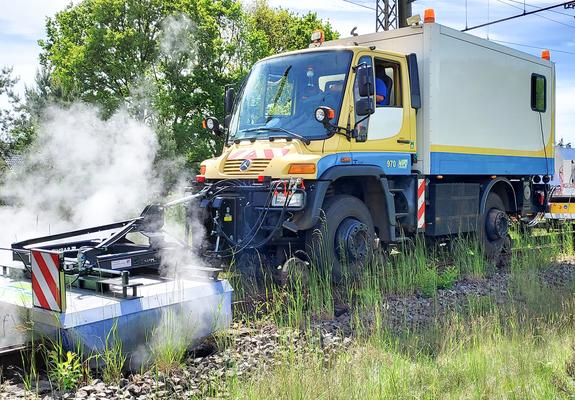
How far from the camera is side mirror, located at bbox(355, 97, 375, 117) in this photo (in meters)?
7.00

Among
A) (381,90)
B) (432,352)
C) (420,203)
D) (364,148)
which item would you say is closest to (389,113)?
(381,90)

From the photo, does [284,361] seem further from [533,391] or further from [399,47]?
[399,47]

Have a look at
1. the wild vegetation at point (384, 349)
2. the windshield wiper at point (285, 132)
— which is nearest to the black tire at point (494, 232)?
the wild vegetation at point (384, 349)

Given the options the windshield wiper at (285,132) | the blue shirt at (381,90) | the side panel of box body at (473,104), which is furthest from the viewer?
the side panel of box body at (473,104)

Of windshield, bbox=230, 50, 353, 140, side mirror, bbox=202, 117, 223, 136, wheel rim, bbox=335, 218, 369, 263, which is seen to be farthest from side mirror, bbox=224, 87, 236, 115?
wheel rim, bbox=335, 218, 369, 263

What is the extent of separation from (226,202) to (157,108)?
14.2 meters

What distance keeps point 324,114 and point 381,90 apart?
1500mm

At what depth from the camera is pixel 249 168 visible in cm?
696

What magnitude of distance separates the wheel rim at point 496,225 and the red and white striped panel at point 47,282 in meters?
7.69

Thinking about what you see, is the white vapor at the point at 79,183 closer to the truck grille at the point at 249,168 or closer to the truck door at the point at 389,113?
the truck grille at the point at 249,168

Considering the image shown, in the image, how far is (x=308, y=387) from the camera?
383cm

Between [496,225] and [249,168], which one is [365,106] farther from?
[496,225]

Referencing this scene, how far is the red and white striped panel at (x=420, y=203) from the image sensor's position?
841 centimetres

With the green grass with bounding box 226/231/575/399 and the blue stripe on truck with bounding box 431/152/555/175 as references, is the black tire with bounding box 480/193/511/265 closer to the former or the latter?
the blue stripe on truck with bounding box 431/152/555/175
